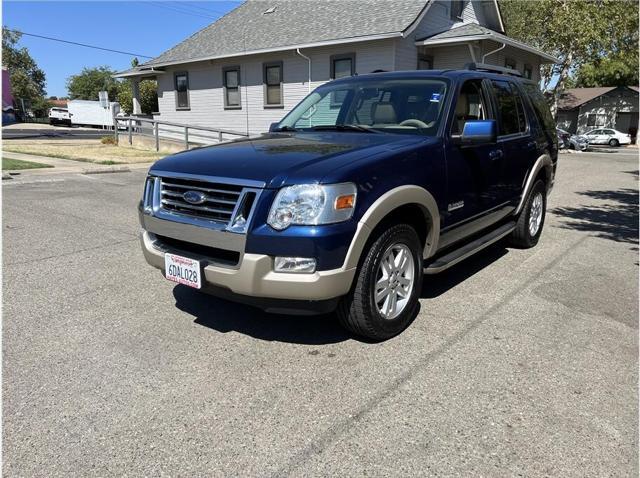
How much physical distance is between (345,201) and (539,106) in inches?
163

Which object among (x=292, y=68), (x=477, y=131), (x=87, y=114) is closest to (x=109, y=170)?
(x=292, y=68)

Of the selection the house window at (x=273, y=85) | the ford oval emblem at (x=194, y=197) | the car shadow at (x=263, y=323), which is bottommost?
the car shadow at (x=263, y=323)

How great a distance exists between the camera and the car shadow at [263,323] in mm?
3709

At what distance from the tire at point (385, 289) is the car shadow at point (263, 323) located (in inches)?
10.5

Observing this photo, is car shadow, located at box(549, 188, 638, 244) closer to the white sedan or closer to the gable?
the gable

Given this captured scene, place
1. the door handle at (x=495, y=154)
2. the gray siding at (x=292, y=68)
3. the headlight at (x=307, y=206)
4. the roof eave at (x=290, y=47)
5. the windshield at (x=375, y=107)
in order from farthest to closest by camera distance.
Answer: the gray siding at (x=292, y=68) < the roof eave at (x=290, y=47) < the door handle at (x=495, y=154) < the windshield at (x=375, y=107) < the headlight at (x=307, y=206)

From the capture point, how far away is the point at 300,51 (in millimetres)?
17391

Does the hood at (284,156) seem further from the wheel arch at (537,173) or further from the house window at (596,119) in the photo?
the house window at (596,119)

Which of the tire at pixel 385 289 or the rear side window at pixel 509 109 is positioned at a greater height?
the rear side window at pixel 509 109

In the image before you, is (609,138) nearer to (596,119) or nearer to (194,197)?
(596,119)

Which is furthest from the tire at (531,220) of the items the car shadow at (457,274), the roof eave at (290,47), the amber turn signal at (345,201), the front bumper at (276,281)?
the roof eave at (290,47)

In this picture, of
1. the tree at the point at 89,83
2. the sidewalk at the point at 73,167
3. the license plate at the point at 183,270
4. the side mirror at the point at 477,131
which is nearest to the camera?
the license plate at the point at 183,270

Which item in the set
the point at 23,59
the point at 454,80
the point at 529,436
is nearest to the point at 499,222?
the point at 454,80

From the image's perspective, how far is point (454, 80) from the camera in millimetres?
4383
